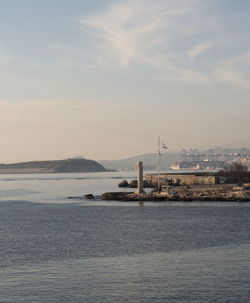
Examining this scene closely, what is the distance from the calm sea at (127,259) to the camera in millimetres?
18469

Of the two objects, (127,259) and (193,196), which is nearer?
(127,259)

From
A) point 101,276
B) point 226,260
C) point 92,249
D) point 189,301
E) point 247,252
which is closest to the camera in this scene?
point 189,301

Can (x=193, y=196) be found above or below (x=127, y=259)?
above

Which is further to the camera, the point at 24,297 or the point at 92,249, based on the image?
the point at 92,249

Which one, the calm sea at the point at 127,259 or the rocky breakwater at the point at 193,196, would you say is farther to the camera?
the rocky breakwater at the point at 193,196

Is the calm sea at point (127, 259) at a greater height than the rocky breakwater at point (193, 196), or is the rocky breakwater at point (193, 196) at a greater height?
the rocky breakwater at point (193, 196)

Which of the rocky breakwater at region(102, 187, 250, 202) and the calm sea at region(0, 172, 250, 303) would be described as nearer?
the calm sea at region(0, 172, 250, 303)

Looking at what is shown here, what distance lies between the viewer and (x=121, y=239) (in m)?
31.1

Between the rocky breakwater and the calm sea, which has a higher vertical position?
the rocky breakwater

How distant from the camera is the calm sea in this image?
1847 cm

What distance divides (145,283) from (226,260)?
5.08 m

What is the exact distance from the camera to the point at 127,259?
24.4m

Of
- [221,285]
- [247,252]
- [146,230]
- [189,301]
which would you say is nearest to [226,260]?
[247,252]

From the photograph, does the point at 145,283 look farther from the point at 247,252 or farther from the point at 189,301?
the point at 247,252
